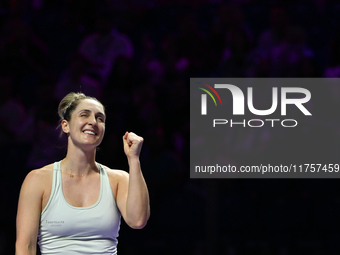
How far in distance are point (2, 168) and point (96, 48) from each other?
1.50 metres

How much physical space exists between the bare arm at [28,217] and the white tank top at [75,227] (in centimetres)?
4

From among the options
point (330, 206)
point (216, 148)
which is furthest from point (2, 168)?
point (330, 206)

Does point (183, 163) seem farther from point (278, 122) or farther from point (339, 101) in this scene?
point (339, 101)

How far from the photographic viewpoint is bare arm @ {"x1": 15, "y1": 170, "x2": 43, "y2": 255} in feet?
6.23

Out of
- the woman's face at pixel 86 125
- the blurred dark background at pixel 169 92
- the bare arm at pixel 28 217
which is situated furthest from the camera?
the blurred dark background at pixel 169 92

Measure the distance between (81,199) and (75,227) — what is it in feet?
0.44

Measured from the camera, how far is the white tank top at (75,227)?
1941mm

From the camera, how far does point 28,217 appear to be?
6.31 ft

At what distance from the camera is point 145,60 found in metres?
4.50
